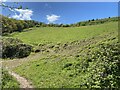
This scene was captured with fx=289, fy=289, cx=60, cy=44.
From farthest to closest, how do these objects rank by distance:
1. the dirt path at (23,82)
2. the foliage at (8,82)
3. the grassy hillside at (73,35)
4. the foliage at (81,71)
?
the grassy hillside at (73,35), the dirt path at (23,82), the foliage at (81,71), the foliage at (8,82)

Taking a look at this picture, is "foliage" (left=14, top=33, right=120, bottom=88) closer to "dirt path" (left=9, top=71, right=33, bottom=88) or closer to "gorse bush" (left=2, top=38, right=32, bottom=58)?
"dirt path" (left=9, top=71, right=33, bottom=88)

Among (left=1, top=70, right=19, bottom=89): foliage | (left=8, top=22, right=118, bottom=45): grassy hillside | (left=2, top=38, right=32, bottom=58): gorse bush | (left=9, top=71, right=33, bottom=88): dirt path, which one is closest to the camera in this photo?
(left=1, top=70, right=19, bottom=89): foliage

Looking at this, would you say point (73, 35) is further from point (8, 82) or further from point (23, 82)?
point (8, 82)

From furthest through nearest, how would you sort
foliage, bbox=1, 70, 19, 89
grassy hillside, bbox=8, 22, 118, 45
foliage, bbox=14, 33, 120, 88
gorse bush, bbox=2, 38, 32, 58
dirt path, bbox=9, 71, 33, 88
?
1. grassy hillside, bbox=8, 22, 118, 45
2. gorse bush, bbox=2, 38, 32, 58
3. dirt path, bbox=9, 71, 33, 88
4. foliage, bbox=14, 33, 120, 88
5. foliage, bbox=1, 70, 19, 89

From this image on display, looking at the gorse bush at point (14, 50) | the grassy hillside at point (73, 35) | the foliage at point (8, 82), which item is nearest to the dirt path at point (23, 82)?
the foliage at point (8, 82)

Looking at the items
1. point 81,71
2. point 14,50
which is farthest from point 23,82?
point 14,50

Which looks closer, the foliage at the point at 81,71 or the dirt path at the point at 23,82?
the foliage at the point at 81,71

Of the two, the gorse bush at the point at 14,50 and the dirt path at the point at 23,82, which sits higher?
the gorse bush at the point at 14,50

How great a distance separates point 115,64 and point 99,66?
1371 millimetres

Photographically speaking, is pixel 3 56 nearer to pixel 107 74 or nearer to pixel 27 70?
pixel 27 70

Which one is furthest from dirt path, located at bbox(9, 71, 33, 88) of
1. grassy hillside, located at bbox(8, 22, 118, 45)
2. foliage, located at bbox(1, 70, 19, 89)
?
grassy hillside, located at bbox(8, 22, 118, 45)

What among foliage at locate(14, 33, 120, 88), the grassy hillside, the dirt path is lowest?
the dirt path

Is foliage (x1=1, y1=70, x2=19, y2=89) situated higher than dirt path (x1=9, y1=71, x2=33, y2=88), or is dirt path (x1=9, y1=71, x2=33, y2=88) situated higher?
foliage (x1=1, y1=70, x2=19, y2=89)

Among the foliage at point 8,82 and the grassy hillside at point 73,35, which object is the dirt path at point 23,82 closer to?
the foliage at point 8,82
